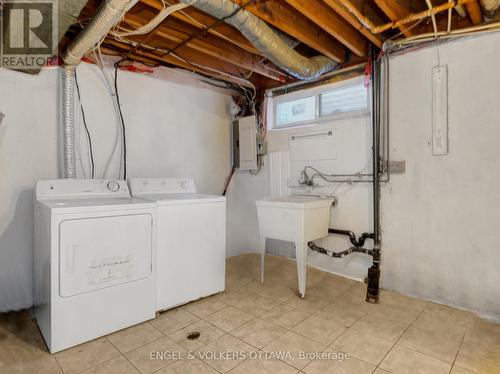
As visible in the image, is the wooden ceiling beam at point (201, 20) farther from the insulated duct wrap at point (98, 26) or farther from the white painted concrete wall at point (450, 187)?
the white painted concrete wall at point (450, 187)

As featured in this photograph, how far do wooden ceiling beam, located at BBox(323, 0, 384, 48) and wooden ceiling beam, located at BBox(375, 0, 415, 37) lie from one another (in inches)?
6.8

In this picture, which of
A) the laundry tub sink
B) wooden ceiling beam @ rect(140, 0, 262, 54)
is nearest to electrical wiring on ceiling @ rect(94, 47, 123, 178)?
wooden ceiling beam @ rect(140, 0, 262, 54)

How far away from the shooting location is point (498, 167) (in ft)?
6.78

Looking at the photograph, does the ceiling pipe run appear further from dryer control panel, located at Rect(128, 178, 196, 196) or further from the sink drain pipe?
the sink drain pipe

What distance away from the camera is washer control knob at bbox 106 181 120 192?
7.97 ft

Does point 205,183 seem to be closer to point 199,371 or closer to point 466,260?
point 199,371

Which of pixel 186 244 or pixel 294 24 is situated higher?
pixel 294 24

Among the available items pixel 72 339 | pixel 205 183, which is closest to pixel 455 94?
pixel 205 183

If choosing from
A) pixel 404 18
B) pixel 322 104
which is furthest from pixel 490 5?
pixel 322 104

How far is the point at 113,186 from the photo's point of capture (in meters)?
2.45

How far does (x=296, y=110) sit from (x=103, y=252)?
8.39ft

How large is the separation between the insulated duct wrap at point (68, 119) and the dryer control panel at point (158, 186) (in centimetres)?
47

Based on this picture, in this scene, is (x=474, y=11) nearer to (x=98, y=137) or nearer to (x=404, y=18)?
(x=404, y=18)

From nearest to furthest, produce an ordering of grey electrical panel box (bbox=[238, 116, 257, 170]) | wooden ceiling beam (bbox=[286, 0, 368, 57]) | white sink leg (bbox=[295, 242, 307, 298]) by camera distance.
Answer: wooden ceiling beam (bbox=[286, 0, 368, 57]) < white sink leg (bbox=[295, 242, 307, 298]) < grey electrical panel box (bbox=[238, 116, 257, 170])
